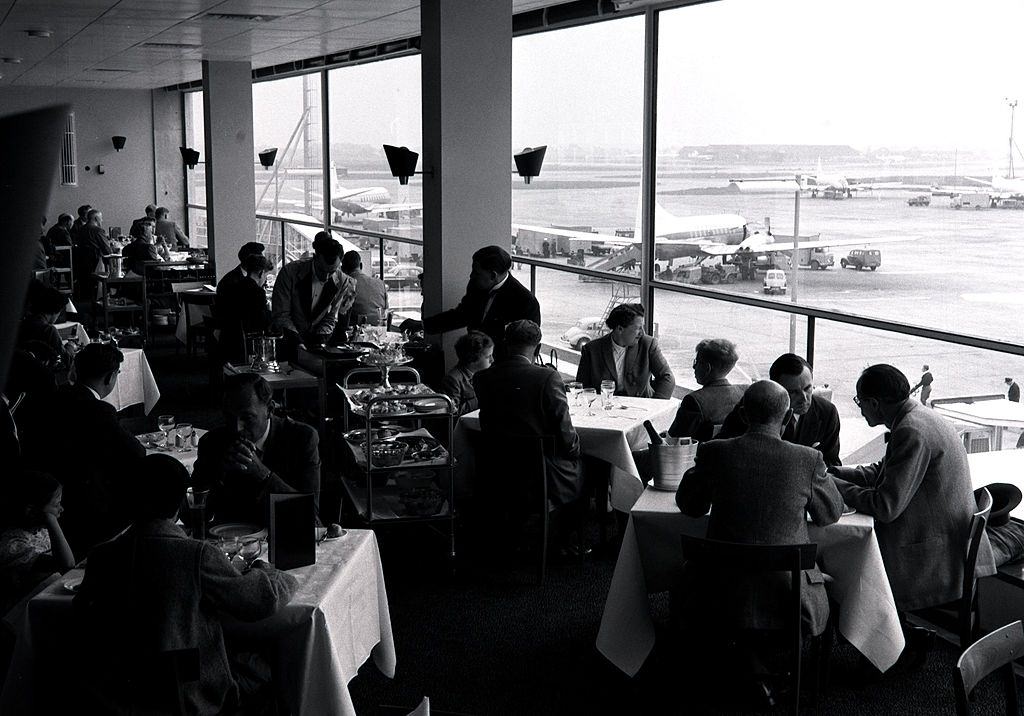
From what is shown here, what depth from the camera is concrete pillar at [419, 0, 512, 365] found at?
7.33 m

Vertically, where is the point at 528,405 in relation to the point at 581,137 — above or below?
below

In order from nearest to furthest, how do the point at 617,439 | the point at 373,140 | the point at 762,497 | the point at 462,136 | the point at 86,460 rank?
the point at 762,497 → the point at 86,460 → the point at 617,439 → the point at 462,136 → the point at 373,140

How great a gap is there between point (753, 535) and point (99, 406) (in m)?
2.71

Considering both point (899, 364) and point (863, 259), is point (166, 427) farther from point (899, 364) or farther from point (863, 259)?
point (863, 259)

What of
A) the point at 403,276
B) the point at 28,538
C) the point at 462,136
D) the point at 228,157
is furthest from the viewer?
the point at 228,157

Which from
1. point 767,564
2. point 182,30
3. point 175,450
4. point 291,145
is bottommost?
point 767,564

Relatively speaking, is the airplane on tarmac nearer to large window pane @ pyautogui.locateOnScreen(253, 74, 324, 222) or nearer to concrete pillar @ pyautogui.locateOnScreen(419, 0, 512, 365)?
concrete pillar @ pyautogui.locateOnScreen(419, 0, 512, 365)

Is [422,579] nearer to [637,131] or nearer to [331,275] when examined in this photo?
[331,275]

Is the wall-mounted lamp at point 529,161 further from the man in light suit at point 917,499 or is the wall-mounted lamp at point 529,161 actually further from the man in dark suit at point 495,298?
the man in light suit at point 917,499

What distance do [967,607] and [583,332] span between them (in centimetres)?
643

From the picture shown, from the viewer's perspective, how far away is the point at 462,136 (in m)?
7.47

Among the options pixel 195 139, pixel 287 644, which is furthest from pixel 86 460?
pixel 195 139

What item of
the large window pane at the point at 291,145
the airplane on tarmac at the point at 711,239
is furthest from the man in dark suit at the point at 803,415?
the large window pane at the point at 291,145

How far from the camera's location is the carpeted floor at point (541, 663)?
402cm
